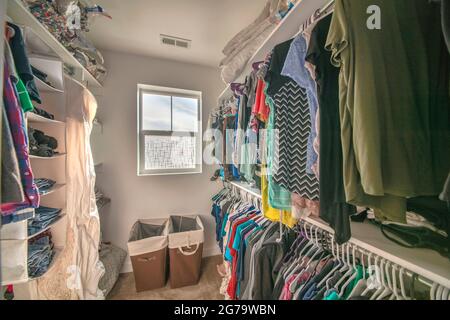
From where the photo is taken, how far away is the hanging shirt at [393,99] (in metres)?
0.40

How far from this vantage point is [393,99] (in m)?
0.42

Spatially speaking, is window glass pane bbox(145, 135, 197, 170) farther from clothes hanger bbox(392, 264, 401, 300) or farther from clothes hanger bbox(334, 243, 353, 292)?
clothes hanger bbox(392, 264, 401, 300)

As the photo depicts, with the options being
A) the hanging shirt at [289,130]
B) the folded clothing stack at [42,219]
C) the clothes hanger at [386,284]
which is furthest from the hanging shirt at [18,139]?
the clothes hanger at [386,284]

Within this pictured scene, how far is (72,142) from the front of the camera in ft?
4.02

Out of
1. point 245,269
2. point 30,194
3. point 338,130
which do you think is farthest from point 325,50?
point 30,194

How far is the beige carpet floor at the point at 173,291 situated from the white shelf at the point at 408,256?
1.41 m

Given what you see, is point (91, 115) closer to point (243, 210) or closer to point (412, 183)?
point (243, 210)

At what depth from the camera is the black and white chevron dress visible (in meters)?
0.62

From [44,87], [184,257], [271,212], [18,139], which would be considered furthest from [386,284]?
[44,87]

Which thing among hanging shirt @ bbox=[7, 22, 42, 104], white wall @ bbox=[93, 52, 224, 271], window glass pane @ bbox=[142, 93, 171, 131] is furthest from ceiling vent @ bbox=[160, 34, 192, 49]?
hanging shirt @ bbox=[7, 22, 42, 104]

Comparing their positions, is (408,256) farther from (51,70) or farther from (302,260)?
(51,70)

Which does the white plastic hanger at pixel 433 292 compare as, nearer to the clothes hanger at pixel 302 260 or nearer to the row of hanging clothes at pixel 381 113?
the row of hanging clothes at pixel 381 113

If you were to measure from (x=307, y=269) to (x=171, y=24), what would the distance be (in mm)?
1911
